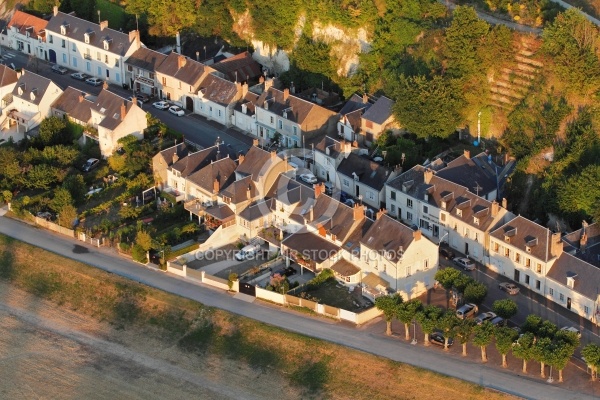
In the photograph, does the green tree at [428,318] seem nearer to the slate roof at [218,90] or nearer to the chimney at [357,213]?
the chimney at [357,213]

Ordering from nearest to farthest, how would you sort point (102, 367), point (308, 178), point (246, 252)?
1. point (102, 367)
2. point (246, 252)
3. point (308, 178)

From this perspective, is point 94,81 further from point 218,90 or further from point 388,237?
point 388,237

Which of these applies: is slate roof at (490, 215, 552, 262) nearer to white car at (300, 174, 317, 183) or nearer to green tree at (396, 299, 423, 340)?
green tree at (396, 299, 423, 340)

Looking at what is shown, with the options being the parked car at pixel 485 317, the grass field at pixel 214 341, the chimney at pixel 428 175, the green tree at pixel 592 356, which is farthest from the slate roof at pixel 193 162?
the green tree at pixel 592 356

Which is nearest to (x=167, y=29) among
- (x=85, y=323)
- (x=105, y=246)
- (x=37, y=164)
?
(x=37, y=164)

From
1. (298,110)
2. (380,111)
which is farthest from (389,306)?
(298,110)

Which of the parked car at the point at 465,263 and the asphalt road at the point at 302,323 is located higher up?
the parked car at the point at 465,263
